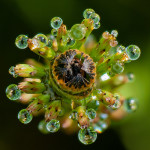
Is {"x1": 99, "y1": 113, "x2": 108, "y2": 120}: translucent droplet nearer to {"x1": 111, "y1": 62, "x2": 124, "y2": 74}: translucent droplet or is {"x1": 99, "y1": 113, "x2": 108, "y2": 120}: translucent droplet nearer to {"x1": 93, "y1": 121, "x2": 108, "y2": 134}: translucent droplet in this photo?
{"x1": 93, "y1": 121, "x2": 108, "y2": 134}: translucent droplet

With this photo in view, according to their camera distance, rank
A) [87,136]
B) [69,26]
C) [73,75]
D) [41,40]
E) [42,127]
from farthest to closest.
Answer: [69,26] → [42,127] → [41,40] → [87,136] → [73,75]

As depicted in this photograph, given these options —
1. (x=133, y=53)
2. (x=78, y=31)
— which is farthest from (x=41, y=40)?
(x=133, y=53)

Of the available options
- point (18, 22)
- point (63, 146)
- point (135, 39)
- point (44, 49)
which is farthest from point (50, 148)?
point (135, 39)

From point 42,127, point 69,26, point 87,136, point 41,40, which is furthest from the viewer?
point 69,26

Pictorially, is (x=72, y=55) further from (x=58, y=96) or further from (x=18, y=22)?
(x=18, y=22)

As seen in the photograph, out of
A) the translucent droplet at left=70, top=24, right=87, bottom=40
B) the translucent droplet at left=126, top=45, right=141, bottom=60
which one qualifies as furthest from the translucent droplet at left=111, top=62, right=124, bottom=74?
the translucent droplet at left=70, top=24, right=87, bottom=40

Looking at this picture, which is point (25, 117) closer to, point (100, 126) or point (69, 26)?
point (100, 126)

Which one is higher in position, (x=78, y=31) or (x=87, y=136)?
(x=78, y=31)
